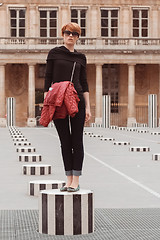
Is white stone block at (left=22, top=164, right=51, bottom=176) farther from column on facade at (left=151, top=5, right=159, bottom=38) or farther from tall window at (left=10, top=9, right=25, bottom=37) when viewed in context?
column on facade at (left=151, top=5, right=159, bottom=38)

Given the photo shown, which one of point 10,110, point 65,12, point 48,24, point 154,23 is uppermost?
point 65,12

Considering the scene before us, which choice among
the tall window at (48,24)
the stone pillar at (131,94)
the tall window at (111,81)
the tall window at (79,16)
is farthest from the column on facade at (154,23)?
the tall window at (48,24)

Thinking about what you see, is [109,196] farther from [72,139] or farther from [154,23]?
[154,23]

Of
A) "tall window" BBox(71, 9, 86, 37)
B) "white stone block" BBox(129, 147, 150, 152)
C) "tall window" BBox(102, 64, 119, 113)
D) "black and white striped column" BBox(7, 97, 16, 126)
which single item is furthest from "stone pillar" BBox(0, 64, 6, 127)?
"white stone block" BBox(129, 147, 150, 152)

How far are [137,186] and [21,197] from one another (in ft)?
8.59

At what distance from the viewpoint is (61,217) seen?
24.8ft

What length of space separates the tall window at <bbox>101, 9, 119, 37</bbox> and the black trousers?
185ft

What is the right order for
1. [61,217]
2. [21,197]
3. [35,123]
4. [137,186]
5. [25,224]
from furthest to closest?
[35,123], [137,186], [21,197], [25,224], [61,217]

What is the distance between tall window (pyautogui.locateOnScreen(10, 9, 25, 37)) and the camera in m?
63.8

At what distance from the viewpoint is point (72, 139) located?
8312 millimetres

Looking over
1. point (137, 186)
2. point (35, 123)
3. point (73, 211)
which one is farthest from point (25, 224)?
point (35, 123)

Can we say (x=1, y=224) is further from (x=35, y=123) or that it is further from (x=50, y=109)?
(x=35, y=123)

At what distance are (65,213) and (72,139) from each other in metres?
1.08

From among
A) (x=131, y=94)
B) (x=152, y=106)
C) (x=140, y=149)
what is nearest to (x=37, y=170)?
(x=140, y=149)
